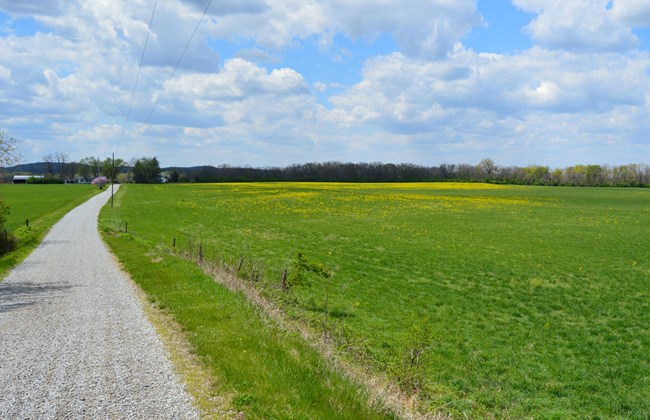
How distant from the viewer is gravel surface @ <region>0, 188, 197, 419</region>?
6996mm

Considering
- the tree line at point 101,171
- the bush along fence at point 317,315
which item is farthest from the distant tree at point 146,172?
the bush along fence at point 317,315

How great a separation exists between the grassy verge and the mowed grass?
2232 mm

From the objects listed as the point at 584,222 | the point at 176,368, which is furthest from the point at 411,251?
the point at 584,222

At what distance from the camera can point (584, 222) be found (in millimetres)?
43312

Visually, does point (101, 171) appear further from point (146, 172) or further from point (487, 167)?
point (487, 167)

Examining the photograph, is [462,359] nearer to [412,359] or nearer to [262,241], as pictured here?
[412,359]

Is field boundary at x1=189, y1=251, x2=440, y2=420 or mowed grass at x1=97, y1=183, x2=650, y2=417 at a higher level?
field boundary at x1=189, y1=251, x2=440, y2=420

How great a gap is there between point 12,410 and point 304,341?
577cm

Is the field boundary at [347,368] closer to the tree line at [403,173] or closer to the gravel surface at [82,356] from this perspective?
the gravel surface at [82,356]

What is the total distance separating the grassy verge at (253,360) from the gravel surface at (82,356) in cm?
76

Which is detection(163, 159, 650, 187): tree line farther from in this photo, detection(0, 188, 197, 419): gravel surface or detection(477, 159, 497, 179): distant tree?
detection(0, 188, 197, 419): gravel surface

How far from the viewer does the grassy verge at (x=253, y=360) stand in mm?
7191

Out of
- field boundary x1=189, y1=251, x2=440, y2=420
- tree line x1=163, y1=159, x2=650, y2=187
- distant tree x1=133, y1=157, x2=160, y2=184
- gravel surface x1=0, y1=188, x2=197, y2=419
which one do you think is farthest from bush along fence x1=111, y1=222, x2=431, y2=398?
distant tree x1=133, y1=157, x2=160, y2=184

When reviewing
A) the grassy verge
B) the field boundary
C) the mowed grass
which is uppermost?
the grassy verge
